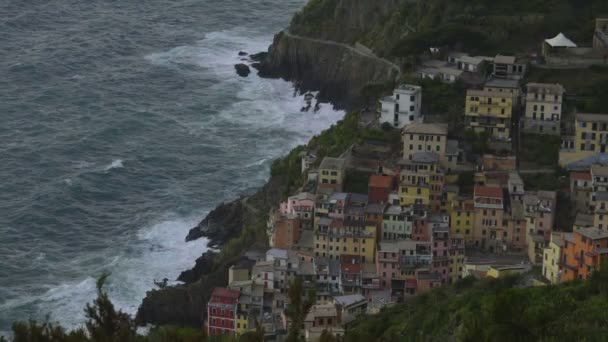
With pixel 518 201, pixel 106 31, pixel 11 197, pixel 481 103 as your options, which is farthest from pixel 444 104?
pixel 106 31

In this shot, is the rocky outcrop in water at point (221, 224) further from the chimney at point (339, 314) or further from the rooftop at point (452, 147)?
the chimney at point (339, 314)

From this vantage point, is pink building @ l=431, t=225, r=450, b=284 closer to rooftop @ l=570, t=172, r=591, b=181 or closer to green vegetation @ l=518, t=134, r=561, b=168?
rooftop @ l=570, t=172, r=591, b=181

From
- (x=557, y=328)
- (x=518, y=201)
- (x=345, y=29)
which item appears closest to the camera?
(x=557, y=328)

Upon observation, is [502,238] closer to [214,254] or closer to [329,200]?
[329,200]

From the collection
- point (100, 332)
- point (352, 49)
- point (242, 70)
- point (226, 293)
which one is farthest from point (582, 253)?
point (242, 70)

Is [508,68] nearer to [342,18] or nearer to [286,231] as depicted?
[286,231]

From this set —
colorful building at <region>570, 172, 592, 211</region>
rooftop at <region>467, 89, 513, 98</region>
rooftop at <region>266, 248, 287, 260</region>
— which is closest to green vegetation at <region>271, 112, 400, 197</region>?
rooftop at <region>467, 89, 513, 98</region>
